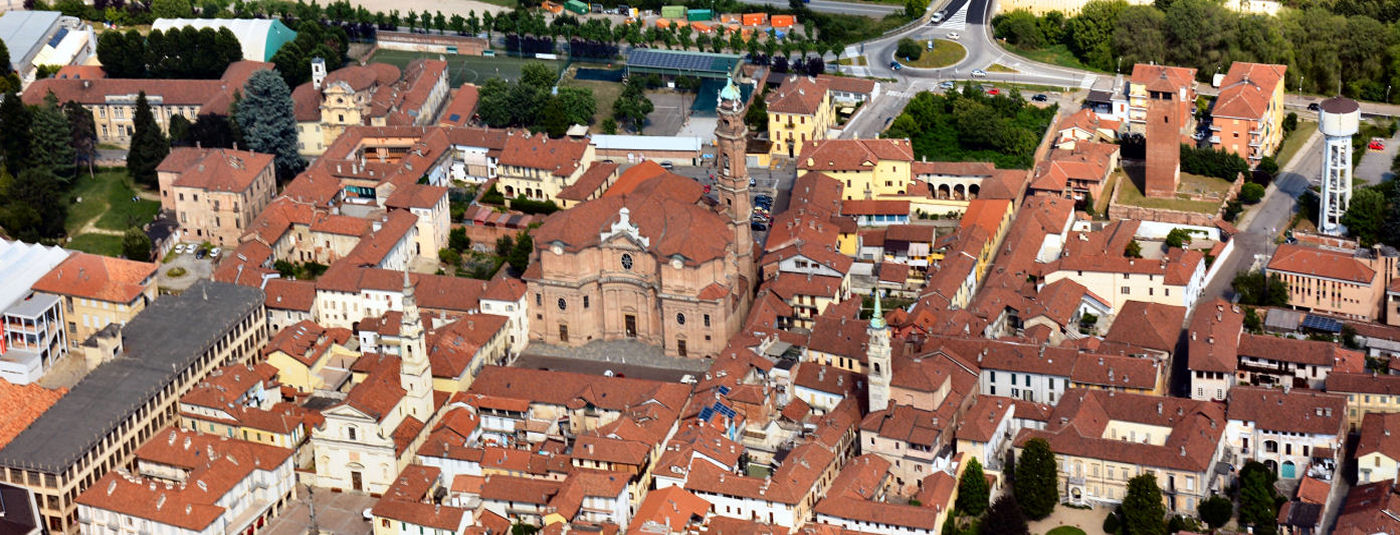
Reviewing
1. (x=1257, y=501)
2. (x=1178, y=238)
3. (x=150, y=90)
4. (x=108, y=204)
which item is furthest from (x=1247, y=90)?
(x=150, y=90)

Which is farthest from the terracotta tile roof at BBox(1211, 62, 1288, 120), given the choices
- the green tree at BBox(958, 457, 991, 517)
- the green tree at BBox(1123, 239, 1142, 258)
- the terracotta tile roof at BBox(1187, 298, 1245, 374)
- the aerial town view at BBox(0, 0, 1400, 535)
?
the green tree at BBox(958, 457, 991, 517)

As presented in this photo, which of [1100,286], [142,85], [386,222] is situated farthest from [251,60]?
[1100,286]

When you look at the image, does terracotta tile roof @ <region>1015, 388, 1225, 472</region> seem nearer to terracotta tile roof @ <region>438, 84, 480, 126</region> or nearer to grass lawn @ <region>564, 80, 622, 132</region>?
grass lawn @ <region>564, 80, 622, 132</region>

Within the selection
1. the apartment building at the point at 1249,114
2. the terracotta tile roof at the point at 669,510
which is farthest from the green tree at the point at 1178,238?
the terracotta tile roof at the point at 669,510

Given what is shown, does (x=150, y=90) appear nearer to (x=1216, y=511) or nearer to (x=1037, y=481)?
(x=1037, y=481)

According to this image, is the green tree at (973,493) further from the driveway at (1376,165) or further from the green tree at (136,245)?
the green tree at (136,245)

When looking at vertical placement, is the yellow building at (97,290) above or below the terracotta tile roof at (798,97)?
below
